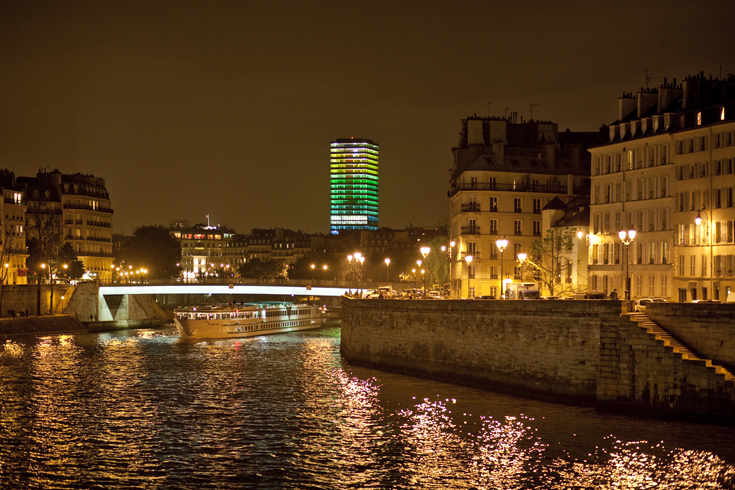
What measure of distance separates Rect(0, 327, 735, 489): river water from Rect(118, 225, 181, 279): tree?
12133 centimetres

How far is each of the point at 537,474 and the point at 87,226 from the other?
5132 inches

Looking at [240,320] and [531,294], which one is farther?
[240,320]

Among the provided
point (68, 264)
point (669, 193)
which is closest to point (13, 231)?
point (68, 264)

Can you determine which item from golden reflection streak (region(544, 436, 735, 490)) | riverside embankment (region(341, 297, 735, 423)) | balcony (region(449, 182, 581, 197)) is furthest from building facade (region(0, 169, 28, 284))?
golden reflection streak (region(544, 436, 735, 490))

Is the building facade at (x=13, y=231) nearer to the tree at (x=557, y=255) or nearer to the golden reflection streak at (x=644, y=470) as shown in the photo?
the tree at (x=557, y=255)

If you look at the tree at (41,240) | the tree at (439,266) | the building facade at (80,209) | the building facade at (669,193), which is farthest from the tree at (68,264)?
the building facade at (669,193)

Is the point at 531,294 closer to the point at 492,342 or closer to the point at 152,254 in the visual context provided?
the point at 492,342

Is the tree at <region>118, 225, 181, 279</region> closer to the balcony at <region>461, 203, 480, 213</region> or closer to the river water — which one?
the balcony at <region>461, 203, 480, 213</region>

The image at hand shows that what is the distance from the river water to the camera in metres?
32.2

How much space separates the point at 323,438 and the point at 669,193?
37689mm

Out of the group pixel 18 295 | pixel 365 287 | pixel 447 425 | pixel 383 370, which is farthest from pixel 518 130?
pixel 447 425

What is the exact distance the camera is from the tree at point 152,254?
17788cm

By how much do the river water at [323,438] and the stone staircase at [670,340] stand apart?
2460 millimetres

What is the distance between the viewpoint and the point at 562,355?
143 ft
